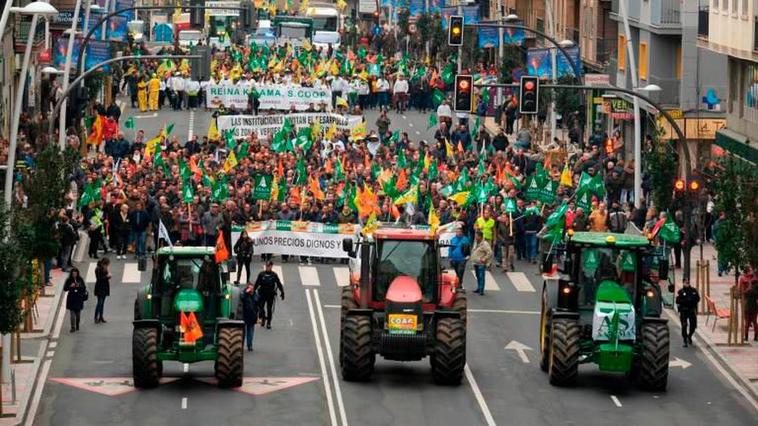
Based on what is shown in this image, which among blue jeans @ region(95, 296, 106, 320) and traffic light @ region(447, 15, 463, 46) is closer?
blue jeans @ region(95, 296, 106, 320)

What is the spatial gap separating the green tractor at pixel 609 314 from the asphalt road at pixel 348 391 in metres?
0.60

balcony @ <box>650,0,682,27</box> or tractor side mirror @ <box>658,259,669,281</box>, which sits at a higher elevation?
balcony @ <box>650,0,682,27</box>

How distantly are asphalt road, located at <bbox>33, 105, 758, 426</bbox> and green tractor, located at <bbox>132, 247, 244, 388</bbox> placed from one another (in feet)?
1.55

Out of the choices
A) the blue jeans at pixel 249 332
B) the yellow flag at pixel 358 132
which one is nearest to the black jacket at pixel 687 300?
the blue jeans at pixel 249 332

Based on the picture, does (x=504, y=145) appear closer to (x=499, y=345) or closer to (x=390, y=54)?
(x=499, y=345)

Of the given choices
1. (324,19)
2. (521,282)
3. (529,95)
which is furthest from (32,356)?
(324,19)

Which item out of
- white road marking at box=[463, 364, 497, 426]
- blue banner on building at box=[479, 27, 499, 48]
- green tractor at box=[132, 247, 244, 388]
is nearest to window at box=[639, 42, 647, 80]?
blue banner on building at box=[479, 27, 499, 48]

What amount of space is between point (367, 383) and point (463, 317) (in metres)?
1.95

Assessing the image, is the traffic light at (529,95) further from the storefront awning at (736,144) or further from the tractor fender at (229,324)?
the tractor fender at (229,324)

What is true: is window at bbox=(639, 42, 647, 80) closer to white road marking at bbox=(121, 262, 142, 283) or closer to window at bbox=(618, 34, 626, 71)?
window at bbox=(618, 34, 626, 71)

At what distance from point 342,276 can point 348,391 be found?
13836mm

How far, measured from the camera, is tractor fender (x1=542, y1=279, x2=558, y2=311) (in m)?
38.8

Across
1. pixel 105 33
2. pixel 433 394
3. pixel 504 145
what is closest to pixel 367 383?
pixel 433 394

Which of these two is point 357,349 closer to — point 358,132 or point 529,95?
point 529,95
